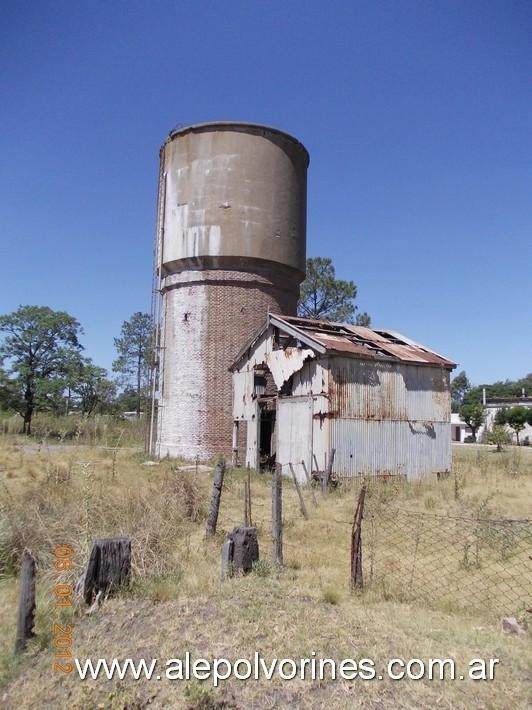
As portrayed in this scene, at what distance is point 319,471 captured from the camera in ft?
48.9

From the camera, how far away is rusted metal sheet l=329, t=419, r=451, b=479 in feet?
49.8

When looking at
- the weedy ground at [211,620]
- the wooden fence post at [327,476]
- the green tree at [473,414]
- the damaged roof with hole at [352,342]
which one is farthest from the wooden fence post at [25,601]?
the green tree at [473,414]

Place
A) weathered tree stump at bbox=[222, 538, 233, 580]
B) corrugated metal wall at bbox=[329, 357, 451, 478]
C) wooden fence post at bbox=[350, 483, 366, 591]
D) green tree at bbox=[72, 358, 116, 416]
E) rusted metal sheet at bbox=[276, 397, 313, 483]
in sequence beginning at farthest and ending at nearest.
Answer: green tree at bbox=[72, 358, 116, 416] → rusted metal sheet at bbox=[276, 397, 313, 483] → corrugated metal wall at bbox=[329, 357, 451, 478] → weathered tree stump at bbox=[222, 538, 233, 580] → wooden fence post at bbox=[350, 483, 366, 591]

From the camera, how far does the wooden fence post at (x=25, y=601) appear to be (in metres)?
4.70

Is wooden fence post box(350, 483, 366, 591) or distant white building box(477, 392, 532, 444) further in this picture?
distant white building box(477, 392, 532, 444)

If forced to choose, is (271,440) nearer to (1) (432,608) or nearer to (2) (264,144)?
(2) (264,144)

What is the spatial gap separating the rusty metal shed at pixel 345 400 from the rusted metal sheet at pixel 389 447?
0.03m

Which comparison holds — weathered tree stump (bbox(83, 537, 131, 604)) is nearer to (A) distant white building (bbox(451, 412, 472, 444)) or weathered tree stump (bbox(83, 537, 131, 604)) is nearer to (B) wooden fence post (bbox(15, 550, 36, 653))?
(B) wooden fence post (bbox(15, 550, 36, 653))

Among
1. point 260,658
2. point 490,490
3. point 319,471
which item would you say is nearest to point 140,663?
point 260,658

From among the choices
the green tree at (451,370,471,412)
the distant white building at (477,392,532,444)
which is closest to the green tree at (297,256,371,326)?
the distant white building at (477,392,532,444)

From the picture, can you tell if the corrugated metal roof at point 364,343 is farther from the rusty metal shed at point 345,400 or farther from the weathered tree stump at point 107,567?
the weathered tree stump at point 107,567

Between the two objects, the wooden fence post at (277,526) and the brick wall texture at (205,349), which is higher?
the brick wall texture at (205,349)

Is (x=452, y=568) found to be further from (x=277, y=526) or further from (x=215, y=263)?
(x=215, y=263)
